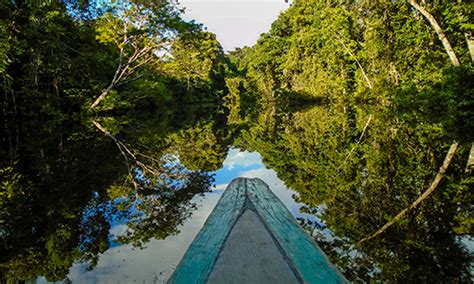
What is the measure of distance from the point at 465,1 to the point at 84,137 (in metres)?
14.1

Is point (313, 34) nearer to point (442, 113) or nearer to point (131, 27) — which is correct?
point (131, 27)

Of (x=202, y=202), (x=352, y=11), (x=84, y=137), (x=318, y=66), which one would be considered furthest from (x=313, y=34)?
(x=202, y=202)

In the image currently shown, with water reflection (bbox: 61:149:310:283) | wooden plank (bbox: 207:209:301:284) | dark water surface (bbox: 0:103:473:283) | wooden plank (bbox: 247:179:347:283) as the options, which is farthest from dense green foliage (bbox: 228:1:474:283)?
wooden plank (bbox: 207:209:301:284)

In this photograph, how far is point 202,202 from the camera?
20.0ft

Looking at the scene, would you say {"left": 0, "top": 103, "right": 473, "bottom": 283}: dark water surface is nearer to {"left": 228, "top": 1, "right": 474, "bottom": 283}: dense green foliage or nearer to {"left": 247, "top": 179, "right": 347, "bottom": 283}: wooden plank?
{"left": 228, "top": 1, "right": 474, "bottom": 283}: dense green foliage

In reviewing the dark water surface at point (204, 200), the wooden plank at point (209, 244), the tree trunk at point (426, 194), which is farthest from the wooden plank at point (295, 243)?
the tree trunk at point (426, 194)

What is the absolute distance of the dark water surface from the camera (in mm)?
3584

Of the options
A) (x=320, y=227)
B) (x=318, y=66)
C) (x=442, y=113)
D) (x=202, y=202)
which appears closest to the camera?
(x=320, y=227)

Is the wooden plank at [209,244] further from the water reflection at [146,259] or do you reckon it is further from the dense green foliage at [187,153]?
the dense green foliage at [187,153]

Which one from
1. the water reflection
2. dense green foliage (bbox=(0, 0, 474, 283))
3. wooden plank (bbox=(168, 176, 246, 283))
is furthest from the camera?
dense green foliage (bbox=(0, 0, 474, 283))

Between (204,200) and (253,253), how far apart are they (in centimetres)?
492

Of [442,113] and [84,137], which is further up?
[84,137]

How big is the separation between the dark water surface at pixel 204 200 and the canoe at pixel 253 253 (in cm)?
213

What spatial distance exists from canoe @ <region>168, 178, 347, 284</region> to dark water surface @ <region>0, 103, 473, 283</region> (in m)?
2.13
